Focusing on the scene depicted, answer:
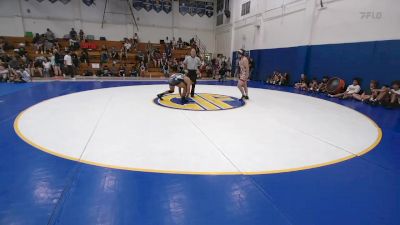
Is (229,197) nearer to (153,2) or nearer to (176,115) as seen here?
(176,115)

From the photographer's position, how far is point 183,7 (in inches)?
987

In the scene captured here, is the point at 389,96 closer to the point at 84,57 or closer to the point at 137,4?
the point at 84,57

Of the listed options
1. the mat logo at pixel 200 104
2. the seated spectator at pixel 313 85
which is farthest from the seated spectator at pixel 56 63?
the seated spectator at pixel 313 85

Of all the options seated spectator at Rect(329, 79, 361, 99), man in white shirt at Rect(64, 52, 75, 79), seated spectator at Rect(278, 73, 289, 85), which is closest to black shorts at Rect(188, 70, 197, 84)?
seated spectator at Rect(329, 79, 361, 99)

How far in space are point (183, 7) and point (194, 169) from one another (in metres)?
24.6

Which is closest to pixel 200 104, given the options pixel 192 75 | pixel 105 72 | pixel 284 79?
pixel 192 75

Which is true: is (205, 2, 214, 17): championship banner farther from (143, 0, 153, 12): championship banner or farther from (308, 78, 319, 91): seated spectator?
(308, 78, 319, 91): seated spectator

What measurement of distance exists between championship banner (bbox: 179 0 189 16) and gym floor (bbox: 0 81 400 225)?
21.2 m

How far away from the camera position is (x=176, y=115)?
630cm

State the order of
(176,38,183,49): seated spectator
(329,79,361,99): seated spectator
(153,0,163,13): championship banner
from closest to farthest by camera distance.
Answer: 1. (329,79,361,99): seated spectator
2. (176,38,183,49): seated spectator
3. (153,0,163,13): championship banner

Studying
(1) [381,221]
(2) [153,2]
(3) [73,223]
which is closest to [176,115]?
(3) [73,223]

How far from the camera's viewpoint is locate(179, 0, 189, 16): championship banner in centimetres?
2489

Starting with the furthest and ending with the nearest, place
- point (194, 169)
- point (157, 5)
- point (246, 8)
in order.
→ point (157, 5)
point (246, 8)
point (194, 169)

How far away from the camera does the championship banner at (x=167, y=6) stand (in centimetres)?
2438
